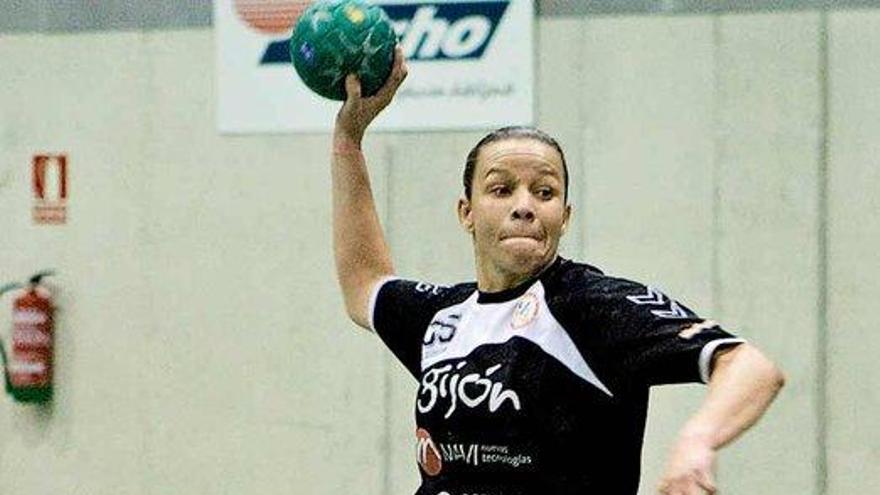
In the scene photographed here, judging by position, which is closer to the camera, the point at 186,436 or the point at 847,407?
the point at 847,407

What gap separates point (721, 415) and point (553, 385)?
550 mm

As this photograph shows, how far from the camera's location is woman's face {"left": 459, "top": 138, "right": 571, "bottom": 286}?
3.27 meters

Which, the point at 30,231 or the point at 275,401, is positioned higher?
the point at 30,231

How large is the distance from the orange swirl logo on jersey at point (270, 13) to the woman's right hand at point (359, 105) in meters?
3.27

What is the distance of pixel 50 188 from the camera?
7.53 meters

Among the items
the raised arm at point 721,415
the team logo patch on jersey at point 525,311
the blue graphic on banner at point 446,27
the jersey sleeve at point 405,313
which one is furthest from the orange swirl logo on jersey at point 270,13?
the raised arm at point 721,415

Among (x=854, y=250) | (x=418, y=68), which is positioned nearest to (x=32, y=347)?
(x=418, y=68)

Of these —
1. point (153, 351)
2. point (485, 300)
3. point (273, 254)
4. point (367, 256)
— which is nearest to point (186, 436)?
point (153, 351)

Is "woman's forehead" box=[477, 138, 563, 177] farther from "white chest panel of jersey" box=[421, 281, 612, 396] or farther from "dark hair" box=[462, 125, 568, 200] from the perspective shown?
"white chest panel of jersey" box=[421, 281, 612, 396]

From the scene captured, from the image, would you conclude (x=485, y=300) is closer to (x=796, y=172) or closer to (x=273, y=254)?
(x=796, y=172)

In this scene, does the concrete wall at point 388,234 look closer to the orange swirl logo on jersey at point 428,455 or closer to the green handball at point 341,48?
the green handball at point 341,48

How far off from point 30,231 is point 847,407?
11.3 feet

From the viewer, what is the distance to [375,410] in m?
7.05

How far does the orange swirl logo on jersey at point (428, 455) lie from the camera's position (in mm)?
3346
